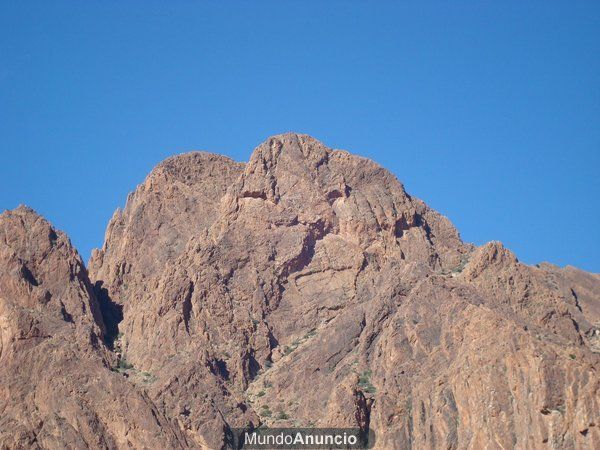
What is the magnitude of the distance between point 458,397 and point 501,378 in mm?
4024

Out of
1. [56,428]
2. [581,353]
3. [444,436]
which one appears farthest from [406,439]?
[56,428]

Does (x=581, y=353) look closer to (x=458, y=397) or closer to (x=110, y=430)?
(x=458, y=397)

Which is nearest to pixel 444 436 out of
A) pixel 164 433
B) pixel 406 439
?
pixel 406 439

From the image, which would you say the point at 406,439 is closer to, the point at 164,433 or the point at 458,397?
the point at 458,397

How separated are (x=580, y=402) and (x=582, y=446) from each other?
12.9ft

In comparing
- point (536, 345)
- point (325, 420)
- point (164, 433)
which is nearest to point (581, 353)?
point (536, 345)

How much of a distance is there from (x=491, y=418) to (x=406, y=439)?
7.86m

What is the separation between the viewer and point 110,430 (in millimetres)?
199250

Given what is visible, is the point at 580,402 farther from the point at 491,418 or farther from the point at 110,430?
the point at 110,430

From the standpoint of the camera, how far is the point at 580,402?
191 metres

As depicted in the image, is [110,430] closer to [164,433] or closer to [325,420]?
[164,433]

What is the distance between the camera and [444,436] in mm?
196250

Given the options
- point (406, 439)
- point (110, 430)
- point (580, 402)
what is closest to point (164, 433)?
point (110, 430)

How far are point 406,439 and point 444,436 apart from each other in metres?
3.35
